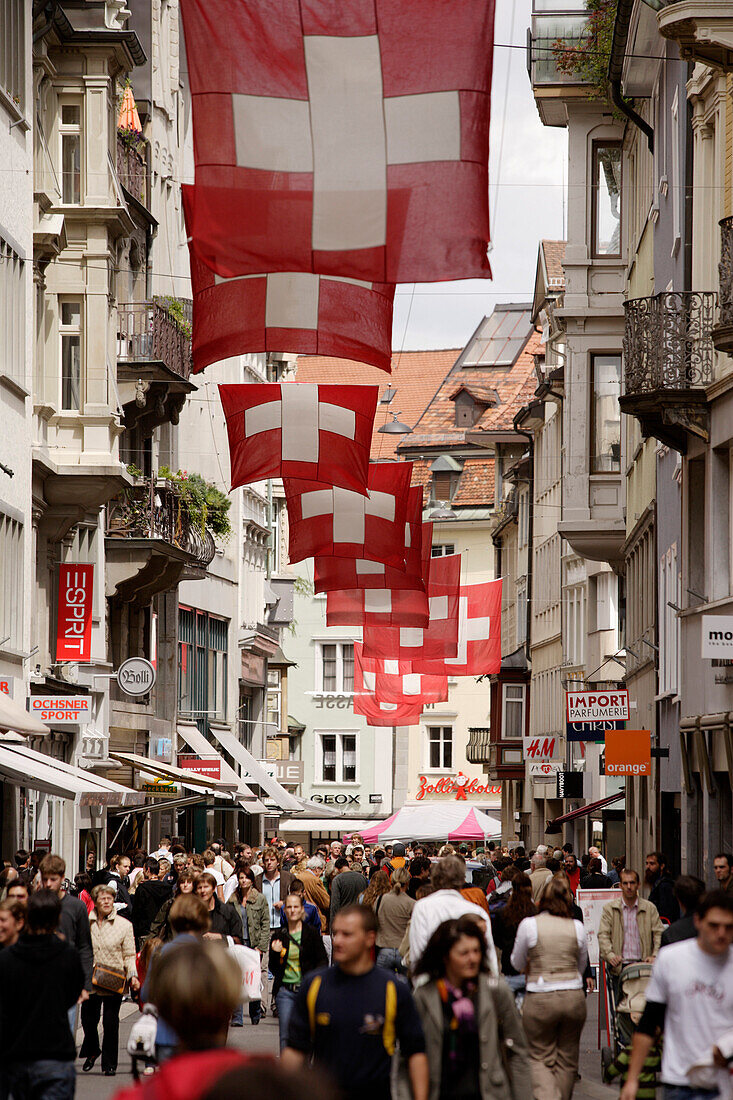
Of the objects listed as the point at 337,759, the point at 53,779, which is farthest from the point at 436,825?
the point at 337,759

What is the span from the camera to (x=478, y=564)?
87.6m

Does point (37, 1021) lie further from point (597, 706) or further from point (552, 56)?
point (552, 56)

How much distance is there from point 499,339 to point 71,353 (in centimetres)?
5889

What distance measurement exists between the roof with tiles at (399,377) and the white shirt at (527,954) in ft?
257

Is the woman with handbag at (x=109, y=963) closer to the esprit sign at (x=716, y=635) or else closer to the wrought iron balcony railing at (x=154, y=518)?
the esprit sign at (x=716, y=635)

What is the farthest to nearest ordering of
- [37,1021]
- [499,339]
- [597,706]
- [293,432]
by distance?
[499,339], [597,706], [293,432], [37,1021]

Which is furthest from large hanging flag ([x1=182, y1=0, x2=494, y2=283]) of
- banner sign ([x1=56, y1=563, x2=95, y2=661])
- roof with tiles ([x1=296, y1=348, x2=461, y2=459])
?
roof with tiles ([x1=296, y1=348, x2=461, y2=459])

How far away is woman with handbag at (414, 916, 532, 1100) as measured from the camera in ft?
28.0

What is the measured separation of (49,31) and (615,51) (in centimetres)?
1034

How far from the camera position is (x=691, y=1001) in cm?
828

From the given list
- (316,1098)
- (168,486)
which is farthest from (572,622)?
(316,1098)

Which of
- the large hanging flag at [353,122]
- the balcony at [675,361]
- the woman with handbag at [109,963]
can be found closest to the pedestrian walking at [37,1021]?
the large hanging flag at [353,122]

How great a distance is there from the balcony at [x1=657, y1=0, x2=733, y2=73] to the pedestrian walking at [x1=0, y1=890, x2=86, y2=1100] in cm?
1220

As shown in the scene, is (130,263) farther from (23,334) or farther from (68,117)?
(23,334)
